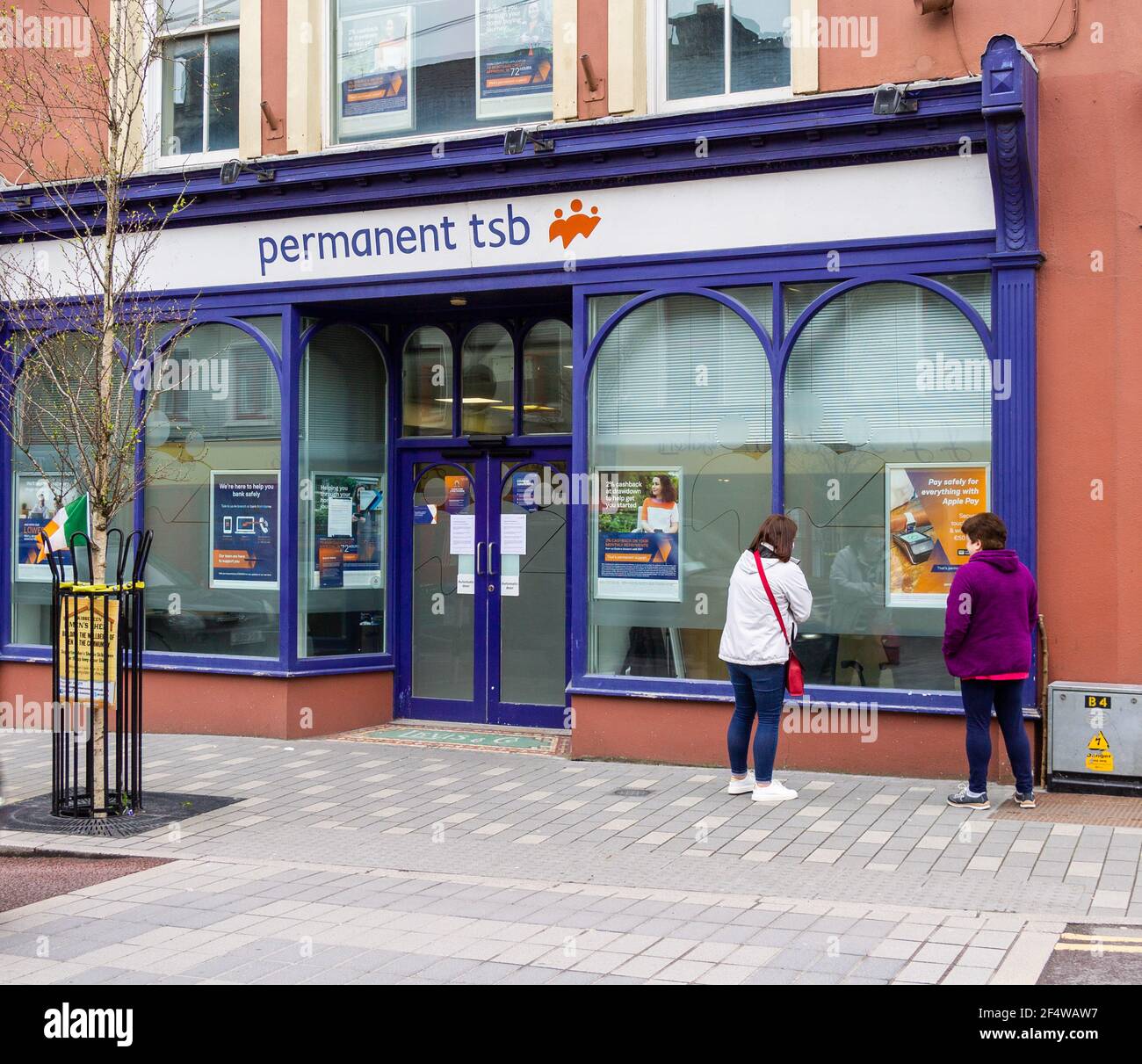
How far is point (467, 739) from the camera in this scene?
11680 mm

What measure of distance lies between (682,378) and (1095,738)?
155 inches

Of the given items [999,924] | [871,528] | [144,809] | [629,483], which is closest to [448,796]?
[144,809]

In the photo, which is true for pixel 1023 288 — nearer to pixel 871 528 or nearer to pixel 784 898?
pixel 871 528

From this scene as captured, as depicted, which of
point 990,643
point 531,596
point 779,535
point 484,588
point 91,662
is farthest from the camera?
point 484,588

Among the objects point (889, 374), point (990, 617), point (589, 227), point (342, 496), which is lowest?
point (990, 617)

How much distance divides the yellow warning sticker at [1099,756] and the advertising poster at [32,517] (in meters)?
9.09

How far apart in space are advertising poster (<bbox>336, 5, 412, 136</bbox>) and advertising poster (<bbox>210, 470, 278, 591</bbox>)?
3.15m

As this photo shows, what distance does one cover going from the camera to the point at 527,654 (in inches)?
474

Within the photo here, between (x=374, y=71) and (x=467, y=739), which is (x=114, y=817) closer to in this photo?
(x=467, y=739)

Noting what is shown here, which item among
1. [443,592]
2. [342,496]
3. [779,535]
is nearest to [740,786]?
[779,535]

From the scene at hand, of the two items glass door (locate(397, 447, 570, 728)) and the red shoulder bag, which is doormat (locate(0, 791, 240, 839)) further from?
the red shoulder bag

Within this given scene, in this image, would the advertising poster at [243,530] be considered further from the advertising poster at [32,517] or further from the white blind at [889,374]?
the white blind at [889,374]

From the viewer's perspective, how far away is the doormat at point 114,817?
8516 mm

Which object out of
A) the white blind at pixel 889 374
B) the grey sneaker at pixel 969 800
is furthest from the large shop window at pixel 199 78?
the grey sneaker at pixel 969 800
